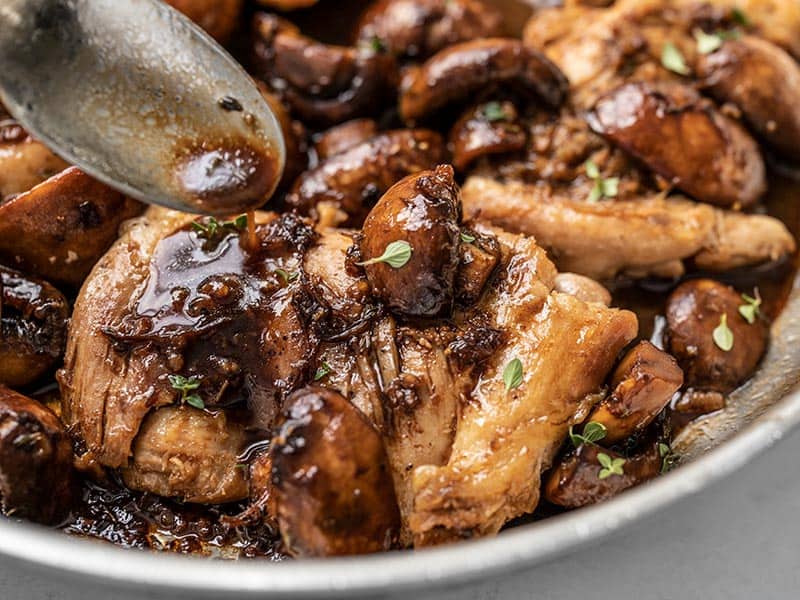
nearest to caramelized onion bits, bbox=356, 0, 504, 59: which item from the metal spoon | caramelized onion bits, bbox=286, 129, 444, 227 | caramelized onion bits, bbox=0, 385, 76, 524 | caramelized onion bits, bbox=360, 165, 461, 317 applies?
caramelized onion bits, bbox=286, 129, 444, 227

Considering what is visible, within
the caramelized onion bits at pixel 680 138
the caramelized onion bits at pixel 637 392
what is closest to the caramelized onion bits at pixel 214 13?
the caramelized onion bits at pixel 680 138

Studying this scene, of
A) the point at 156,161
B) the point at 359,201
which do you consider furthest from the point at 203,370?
the point at 359,201

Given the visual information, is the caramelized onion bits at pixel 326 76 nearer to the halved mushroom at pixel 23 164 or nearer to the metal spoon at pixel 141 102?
the metal spoon at pixel 141 102

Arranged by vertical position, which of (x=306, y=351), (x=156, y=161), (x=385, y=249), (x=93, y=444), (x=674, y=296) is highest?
(x=156, y=161)

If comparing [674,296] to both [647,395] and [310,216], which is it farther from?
[310,216]

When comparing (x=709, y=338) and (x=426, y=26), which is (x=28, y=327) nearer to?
(x=426, y=26)
